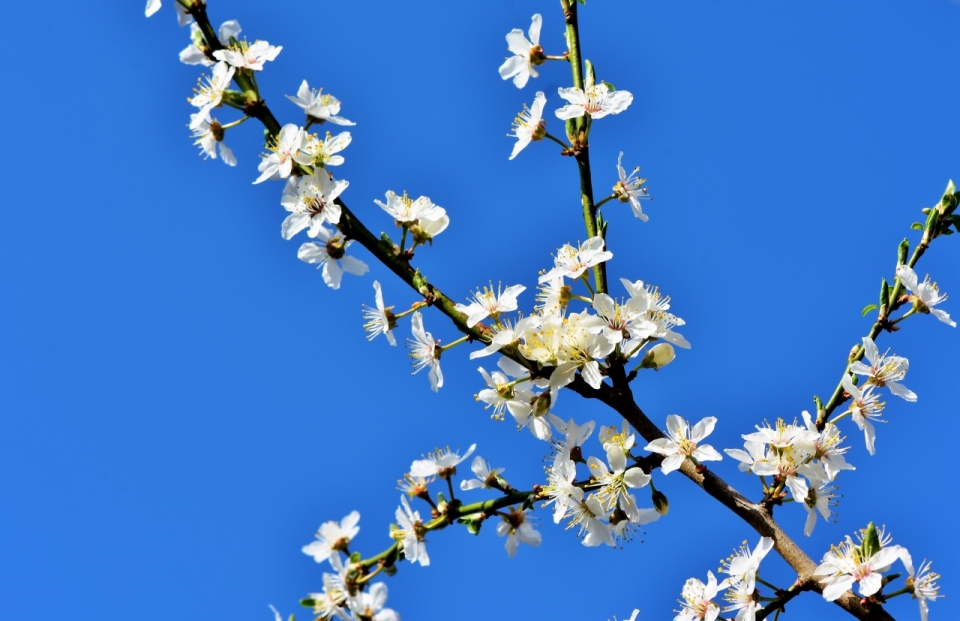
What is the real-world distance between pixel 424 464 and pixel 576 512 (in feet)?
1.85

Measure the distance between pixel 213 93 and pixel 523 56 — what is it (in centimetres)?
130

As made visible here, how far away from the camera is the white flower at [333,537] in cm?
321

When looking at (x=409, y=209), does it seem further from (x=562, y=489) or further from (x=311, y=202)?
(x=562, y=489)

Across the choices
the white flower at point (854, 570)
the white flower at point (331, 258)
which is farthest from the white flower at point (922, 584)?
the white flower at point (331, 258)

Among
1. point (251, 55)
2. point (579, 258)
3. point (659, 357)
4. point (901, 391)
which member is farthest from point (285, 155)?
point (901, 391)

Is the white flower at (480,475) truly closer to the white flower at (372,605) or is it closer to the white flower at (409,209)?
the white flower at (372,605)

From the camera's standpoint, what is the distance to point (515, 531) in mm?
3498

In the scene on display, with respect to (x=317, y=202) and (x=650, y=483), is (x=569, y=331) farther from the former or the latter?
(x=317, y=202)

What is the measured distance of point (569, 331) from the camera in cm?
328

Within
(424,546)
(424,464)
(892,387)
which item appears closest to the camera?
(424,546)

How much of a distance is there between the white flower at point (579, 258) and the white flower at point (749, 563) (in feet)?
3.49

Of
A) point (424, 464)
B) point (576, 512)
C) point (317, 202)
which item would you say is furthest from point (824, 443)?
point (317, 202)

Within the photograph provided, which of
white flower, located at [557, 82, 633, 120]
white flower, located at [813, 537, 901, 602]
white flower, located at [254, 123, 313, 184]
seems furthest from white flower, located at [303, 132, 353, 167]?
white flower, located at [813, 537, 901, 602]

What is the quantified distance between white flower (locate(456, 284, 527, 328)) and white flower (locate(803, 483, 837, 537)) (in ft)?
4.07
